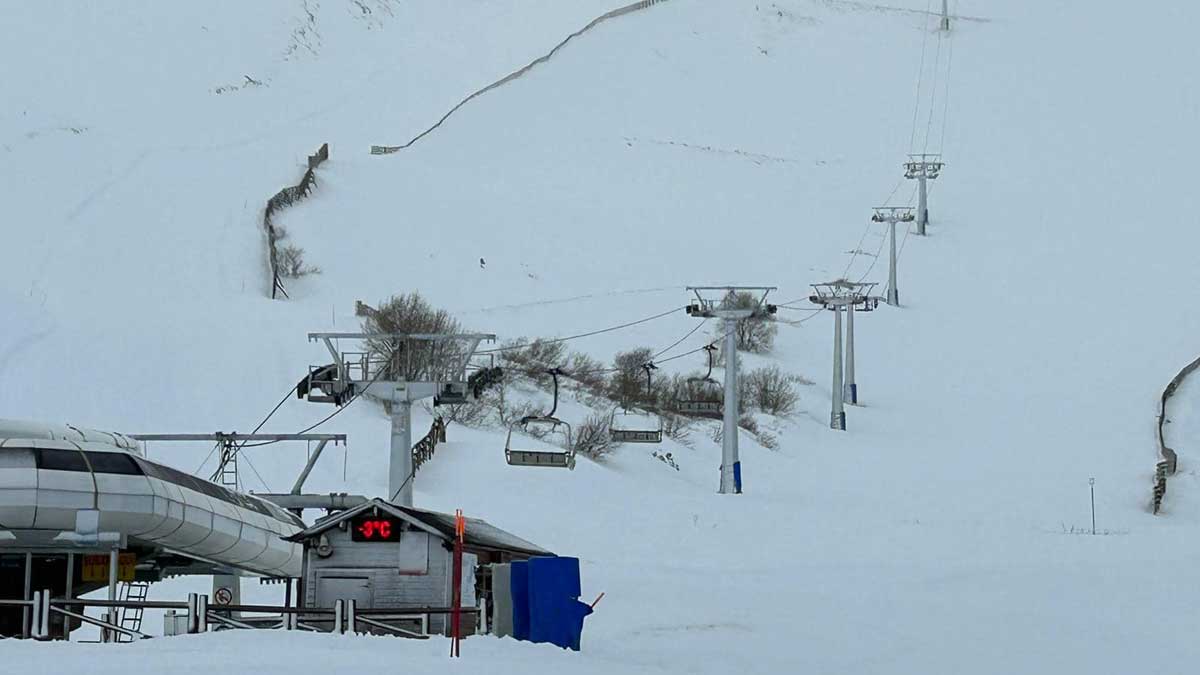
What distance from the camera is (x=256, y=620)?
60.4 ft

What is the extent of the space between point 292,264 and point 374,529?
35.0 m

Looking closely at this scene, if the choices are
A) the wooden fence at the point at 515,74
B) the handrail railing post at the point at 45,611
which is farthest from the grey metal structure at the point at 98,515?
the wooden fence at the point at 515,74

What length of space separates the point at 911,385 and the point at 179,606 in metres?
39.6

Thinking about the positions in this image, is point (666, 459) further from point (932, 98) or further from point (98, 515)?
point (932, 98)

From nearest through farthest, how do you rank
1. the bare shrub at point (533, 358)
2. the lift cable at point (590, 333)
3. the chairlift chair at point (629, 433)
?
the chairlift chair at point (629, 433), the bare shrub at point (533, 358), the lift cable at point (590, 333)

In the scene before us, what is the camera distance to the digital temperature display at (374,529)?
1917 centimetres

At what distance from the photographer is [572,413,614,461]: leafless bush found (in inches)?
1543

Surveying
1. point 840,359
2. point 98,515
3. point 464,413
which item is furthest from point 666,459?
point 98,515

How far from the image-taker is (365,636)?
694 inches

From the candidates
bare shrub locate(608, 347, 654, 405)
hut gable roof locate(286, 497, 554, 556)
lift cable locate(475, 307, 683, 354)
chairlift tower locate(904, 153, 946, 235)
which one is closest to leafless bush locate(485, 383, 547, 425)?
lift cable locate(475, 307, 683, 354)

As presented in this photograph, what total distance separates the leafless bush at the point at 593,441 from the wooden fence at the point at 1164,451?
10.9 metres

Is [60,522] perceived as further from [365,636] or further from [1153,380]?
[1153,380]

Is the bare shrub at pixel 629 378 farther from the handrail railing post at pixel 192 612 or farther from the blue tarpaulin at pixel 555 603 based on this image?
the handrail railing post at pixel 192 612

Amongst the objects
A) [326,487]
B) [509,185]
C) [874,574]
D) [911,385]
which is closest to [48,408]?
[326,487]
